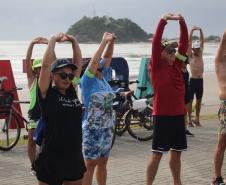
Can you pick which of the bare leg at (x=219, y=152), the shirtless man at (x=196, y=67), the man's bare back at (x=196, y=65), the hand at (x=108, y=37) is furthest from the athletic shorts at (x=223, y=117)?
the man's bare back at (x=196, y=65)

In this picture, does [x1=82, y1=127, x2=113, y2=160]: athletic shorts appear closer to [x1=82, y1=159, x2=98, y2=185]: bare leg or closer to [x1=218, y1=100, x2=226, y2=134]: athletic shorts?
[x1=82, y1=159, x2=98, y2=185]: bare leg

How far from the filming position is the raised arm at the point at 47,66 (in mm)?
4789

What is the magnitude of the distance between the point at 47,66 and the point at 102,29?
462 ft

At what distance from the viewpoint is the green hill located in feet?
479

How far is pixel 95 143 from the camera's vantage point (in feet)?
19.4

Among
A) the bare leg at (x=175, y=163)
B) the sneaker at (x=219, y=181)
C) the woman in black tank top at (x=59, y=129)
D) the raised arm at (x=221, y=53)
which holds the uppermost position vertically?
the raised arm at (x=221, y=53)

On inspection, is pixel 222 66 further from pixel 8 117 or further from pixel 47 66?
pixel 8 117

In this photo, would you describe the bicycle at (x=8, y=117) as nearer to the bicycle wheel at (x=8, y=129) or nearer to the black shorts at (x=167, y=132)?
the bicycle wheel at (x=8, y=129)

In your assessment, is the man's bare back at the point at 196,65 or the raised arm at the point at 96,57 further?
the man's bare back at the point at 196,65

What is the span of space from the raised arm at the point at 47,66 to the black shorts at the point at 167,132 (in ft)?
5.84

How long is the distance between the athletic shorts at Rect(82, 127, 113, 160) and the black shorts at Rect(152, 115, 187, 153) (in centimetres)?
64

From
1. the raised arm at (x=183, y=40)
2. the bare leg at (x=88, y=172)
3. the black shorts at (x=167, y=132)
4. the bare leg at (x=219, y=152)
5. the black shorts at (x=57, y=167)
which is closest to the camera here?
the black shorts at (x=57, y=167)

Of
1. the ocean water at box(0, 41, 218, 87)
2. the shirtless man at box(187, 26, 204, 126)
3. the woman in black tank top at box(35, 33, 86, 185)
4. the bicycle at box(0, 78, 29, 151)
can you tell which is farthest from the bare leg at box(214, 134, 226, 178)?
the ocean water at box(0, 41, 218, 87)

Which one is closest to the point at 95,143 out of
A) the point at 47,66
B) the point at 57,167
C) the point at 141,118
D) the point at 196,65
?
the point at 57,167
